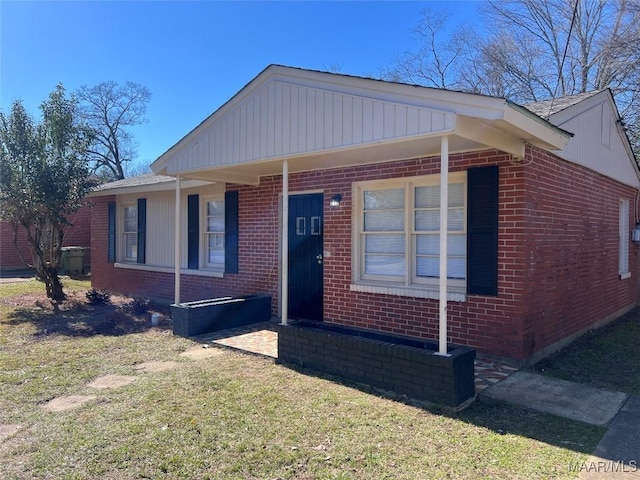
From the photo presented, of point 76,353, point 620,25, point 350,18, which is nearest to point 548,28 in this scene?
point 620,25

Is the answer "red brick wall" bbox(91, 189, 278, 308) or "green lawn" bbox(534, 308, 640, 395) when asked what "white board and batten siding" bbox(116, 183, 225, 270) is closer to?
"red brick wall" bbox(91, 189, 278, 308)

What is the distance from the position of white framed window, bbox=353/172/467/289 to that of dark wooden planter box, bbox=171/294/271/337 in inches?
83.5

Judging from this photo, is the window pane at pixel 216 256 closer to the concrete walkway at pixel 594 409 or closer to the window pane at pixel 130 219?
the window pane at pixel 130 219

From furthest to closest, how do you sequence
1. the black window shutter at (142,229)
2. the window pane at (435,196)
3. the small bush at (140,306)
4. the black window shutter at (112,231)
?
the black window shutter at (112,231) < the black window shutter at (142,229) < the small bush at (140,306) < the window pane at (435,196)

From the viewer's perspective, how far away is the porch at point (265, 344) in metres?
4.97

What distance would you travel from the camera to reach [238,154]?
6422mm

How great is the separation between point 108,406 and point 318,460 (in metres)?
2.22

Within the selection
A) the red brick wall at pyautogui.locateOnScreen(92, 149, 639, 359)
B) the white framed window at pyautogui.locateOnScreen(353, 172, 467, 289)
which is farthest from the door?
the white framed window at pyautogui.locateOnScreen(353, 172, 467, 289)

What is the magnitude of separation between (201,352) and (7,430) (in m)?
2.61

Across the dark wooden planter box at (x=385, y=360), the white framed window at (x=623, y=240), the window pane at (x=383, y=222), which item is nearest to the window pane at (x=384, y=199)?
the window pane at (x=383, y=222)

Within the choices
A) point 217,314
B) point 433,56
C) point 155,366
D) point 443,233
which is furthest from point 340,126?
point 433,56

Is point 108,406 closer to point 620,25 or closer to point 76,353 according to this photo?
point 76,353

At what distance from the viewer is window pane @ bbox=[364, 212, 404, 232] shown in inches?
258

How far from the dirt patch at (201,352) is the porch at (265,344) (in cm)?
14
